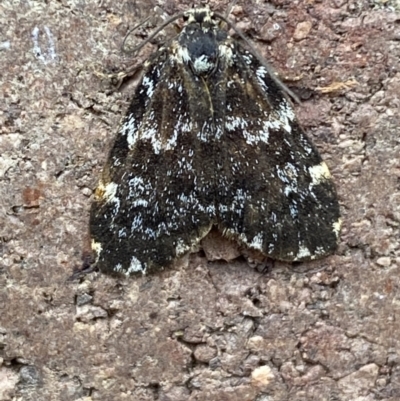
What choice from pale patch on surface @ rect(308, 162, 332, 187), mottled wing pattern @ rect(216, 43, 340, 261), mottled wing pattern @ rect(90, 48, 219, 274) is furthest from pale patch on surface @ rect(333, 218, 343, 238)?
mottled wing pattern @ rect(90, 48, 219, 274)

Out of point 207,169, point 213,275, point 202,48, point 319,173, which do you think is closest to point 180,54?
point 202,48

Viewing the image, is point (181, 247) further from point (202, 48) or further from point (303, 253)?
point (202, 48)

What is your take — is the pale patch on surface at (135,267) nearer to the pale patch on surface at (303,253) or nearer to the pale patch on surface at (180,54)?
the pale patch on surface at (303,253)

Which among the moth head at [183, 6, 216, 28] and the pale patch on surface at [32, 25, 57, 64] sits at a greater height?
the moth head at [183, 6, 216, 28]

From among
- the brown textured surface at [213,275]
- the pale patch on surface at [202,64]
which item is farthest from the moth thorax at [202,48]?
the brown textured surface at [213,275]

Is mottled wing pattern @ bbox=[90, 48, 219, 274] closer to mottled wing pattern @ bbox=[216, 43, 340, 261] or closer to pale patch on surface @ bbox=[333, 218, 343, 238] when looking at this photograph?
mottled wing pattern @ bbox=[216, 43, 340, 261]
